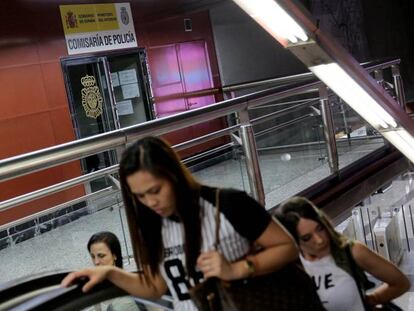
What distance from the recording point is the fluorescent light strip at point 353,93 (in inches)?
130

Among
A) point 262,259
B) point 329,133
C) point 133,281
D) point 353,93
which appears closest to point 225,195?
point 262,259

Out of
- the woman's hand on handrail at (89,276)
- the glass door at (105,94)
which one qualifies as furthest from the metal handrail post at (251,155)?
the glass door at (105,94)

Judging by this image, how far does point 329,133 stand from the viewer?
5.44m

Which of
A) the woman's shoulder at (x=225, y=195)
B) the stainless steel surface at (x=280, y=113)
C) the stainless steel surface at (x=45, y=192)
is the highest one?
the woman's shoulder at (x=225, y=195)

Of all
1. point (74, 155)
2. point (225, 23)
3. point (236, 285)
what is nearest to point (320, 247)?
point (236, 285)

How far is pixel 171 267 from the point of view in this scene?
1735 mm

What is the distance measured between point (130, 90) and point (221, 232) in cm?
805

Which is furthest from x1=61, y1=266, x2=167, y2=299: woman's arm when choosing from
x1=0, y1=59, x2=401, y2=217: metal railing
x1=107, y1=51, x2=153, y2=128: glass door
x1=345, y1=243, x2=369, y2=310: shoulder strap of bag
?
x1=107, y1=51, x2=153, y2=128: glass door

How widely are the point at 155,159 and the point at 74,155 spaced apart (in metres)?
1.45

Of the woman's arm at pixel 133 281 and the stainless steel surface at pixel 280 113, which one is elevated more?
the stainless steel surface at pixel 280 113

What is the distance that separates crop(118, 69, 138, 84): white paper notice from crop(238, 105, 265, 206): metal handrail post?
18.0ft

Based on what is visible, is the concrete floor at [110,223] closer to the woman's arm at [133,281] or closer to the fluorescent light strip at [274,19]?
the fluorescent light strip at [274,19]

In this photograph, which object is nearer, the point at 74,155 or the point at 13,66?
the point at 74,155

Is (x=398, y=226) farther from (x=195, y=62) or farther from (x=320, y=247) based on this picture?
(x=320, y=247)
